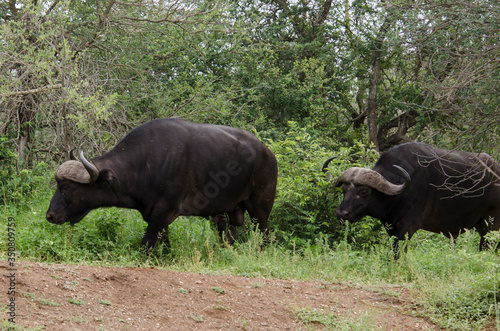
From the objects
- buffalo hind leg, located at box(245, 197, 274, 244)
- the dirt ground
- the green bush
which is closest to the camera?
the dirt ground

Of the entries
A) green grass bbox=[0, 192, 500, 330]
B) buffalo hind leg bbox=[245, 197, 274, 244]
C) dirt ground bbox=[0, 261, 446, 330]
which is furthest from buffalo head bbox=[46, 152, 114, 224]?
buffalo hind leg bbox=[245, 197, 274, 244]

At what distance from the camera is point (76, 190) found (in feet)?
24.5

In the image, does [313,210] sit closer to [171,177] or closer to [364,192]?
[364,192]

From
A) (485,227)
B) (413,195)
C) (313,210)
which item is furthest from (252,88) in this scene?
(485,227)

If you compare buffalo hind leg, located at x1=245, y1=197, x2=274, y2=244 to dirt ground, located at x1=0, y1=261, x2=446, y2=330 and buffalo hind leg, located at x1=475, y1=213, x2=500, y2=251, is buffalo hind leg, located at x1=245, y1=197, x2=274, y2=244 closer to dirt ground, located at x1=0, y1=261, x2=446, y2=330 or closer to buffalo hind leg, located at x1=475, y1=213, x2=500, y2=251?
dirt ground, located at x1=0, y1=261, x2=446, y2=330

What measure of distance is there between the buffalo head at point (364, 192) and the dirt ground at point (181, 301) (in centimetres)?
256

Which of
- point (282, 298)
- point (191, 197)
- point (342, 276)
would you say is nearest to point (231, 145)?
point (191, 197)

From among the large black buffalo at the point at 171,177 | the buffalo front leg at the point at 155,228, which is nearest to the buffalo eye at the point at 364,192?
the large black buffalo at the point at 171,177

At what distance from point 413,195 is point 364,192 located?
73cm

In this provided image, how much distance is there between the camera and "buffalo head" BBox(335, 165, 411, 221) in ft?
27.6

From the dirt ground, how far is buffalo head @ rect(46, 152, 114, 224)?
192 cm

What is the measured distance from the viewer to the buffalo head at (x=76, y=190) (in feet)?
24.2

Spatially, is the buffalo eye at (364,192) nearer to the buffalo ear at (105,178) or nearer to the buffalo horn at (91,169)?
the buffalo ear at (105,178)

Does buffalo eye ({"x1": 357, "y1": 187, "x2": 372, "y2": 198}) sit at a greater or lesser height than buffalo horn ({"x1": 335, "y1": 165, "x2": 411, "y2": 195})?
lesser
